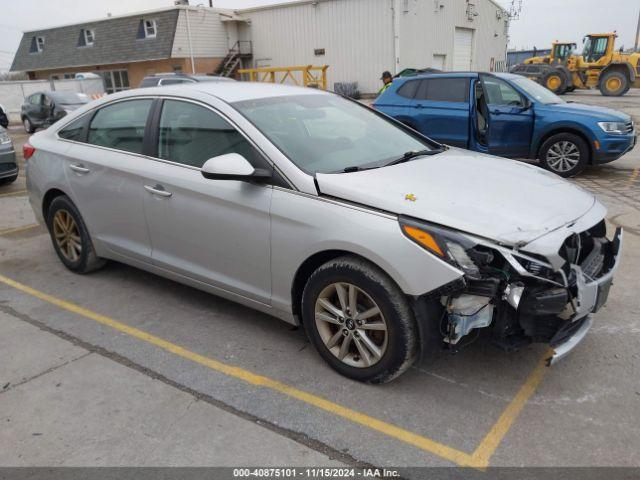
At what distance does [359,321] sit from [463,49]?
32860mm

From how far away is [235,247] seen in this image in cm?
339

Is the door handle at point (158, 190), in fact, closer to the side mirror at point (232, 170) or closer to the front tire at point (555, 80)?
the side mirror at point (232, 170)

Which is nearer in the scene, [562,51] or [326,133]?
[326,133]

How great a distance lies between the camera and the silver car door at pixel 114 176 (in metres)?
3.98

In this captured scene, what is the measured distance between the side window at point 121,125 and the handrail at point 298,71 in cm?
1969

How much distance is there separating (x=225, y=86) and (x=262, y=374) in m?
2.17

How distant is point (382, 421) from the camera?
2.75 m

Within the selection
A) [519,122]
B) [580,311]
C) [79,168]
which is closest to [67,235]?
[79,168]

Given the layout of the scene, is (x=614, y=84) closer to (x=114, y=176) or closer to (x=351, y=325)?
(x=114, y=176)

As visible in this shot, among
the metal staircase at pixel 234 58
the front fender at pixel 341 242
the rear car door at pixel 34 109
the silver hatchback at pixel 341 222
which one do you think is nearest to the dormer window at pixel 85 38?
the metal staircase at pixel 234 58

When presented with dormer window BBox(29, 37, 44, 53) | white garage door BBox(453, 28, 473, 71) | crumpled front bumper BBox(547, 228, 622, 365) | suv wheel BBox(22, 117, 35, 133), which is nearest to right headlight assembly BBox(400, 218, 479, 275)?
crumpled front bumper BBox(547, 228, 622, 365)

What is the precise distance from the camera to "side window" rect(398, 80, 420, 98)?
946 centimetres

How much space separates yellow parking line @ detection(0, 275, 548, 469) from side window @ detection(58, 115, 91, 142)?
5.64ft

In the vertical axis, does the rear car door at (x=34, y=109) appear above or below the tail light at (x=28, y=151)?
below
